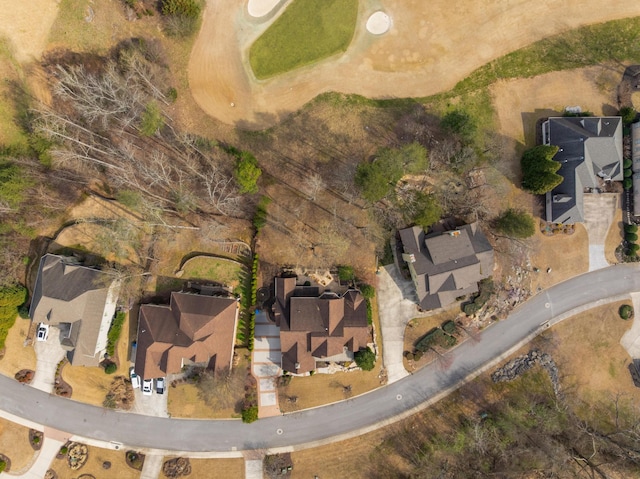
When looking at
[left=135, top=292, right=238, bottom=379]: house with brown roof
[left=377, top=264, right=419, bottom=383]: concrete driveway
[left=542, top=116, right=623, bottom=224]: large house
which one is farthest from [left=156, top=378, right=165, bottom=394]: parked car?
[left=542, top=116, right=623, bottom=224]: large house

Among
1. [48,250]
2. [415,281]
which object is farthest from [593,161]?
[48,250]

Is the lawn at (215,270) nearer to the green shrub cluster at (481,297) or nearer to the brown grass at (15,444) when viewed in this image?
the brown grass at (15,444)

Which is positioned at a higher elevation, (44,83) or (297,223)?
(44,83)

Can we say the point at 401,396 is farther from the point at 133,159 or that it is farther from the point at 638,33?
the point at 638,33

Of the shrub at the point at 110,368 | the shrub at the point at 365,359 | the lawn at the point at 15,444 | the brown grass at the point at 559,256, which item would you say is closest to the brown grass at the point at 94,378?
the shrub at the point at 110,368

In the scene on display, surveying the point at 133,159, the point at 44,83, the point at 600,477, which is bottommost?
the point at 600,477

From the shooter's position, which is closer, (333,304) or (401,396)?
(333,304)

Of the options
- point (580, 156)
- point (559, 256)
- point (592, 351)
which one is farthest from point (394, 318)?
point (580, 156)
